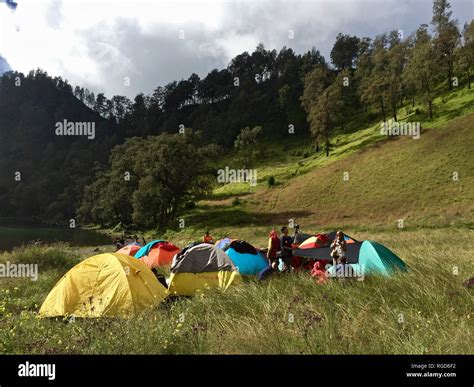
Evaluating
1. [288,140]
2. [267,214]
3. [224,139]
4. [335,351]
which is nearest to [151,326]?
[335,351]

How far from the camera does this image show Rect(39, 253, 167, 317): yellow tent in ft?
29.2

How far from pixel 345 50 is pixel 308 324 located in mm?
145060

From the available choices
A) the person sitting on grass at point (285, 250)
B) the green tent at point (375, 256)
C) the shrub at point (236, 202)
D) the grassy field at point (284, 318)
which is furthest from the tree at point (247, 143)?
the green tent at point (375, 256)

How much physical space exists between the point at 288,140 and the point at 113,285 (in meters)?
111

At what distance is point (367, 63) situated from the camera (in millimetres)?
110750

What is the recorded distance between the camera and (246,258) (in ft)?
44.7

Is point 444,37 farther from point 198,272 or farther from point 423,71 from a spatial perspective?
point 198,272

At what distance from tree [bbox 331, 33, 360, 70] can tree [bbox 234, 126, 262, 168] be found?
6259 cm

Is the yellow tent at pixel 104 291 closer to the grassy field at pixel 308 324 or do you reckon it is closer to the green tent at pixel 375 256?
the grassy field at pixel 308 324

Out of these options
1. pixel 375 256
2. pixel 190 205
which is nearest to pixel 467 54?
pixel 190 205

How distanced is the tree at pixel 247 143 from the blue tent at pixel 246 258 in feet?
255

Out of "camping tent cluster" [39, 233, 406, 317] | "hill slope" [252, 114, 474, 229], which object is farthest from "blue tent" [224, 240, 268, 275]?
"hill slope" [252, 114, 474, 229]

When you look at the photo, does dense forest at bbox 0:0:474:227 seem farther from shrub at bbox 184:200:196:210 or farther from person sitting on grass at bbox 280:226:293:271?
person sitting on grass at bbox 280:226:293:271

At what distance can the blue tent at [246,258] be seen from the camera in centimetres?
1327
